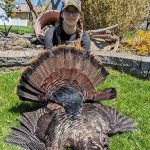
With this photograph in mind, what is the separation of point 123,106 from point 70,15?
51.3 inches

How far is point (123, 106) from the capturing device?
518 centimetres

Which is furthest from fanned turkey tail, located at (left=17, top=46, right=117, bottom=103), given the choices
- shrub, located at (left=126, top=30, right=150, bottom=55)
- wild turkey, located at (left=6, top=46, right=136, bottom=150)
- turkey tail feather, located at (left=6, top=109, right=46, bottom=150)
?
shrub, located at (left=126, top=30, right=150, bottom=55)

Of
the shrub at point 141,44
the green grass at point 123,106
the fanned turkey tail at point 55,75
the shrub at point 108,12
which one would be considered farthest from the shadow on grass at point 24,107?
the shrub at point 108,12

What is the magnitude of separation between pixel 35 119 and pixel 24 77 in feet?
1.65

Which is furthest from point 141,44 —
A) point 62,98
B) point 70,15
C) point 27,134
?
point 27,134

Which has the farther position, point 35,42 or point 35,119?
point 35,42

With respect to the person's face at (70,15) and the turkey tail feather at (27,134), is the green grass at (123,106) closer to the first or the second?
the turkey tail feather at (27,134)

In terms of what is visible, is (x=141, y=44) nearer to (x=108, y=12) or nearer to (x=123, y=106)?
(x=108, y=12)

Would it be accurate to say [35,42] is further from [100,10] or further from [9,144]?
[9,144]

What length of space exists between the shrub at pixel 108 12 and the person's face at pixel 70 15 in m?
5.04

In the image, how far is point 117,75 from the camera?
6660 mm

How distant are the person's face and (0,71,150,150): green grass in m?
1.10

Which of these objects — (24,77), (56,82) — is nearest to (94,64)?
(56,82)

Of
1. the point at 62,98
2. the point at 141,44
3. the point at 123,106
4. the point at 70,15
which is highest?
the point at 70,15
